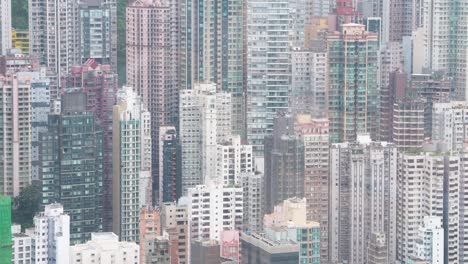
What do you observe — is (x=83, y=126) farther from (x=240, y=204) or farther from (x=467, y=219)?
(x=467, y=219)

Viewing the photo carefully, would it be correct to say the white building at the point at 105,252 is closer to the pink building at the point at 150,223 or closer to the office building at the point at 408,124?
the pink building at the point at 150,223

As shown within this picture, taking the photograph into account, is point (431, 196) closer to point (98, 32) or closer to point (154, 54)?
point (154, 54)

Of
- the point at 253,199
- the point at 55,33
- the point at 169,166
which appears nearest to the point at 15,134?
the point at 169,166

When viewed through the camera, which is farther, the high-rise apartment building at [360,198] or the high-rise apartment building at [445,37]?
the high-rise apartment building at [445,37]

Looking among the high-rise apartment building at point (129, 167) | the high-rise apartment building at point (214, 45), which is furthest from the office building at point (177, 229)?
the high-rise apartment building at point (214, 45)

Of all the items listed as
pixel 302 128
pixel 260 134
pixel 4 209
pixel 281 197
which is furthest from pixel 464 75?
pixel 4 209

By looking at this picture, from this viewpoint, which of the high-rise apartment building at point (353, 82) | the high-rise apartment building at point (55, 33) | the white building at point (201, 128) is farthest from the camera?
the high-rise apartment building at point (55, 33)

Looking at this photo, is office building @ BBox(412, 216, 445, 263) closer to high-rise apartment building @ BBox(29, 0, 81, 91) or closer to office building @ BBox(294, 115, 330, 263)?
office building @ BBox(294, 115, 330, 263)
